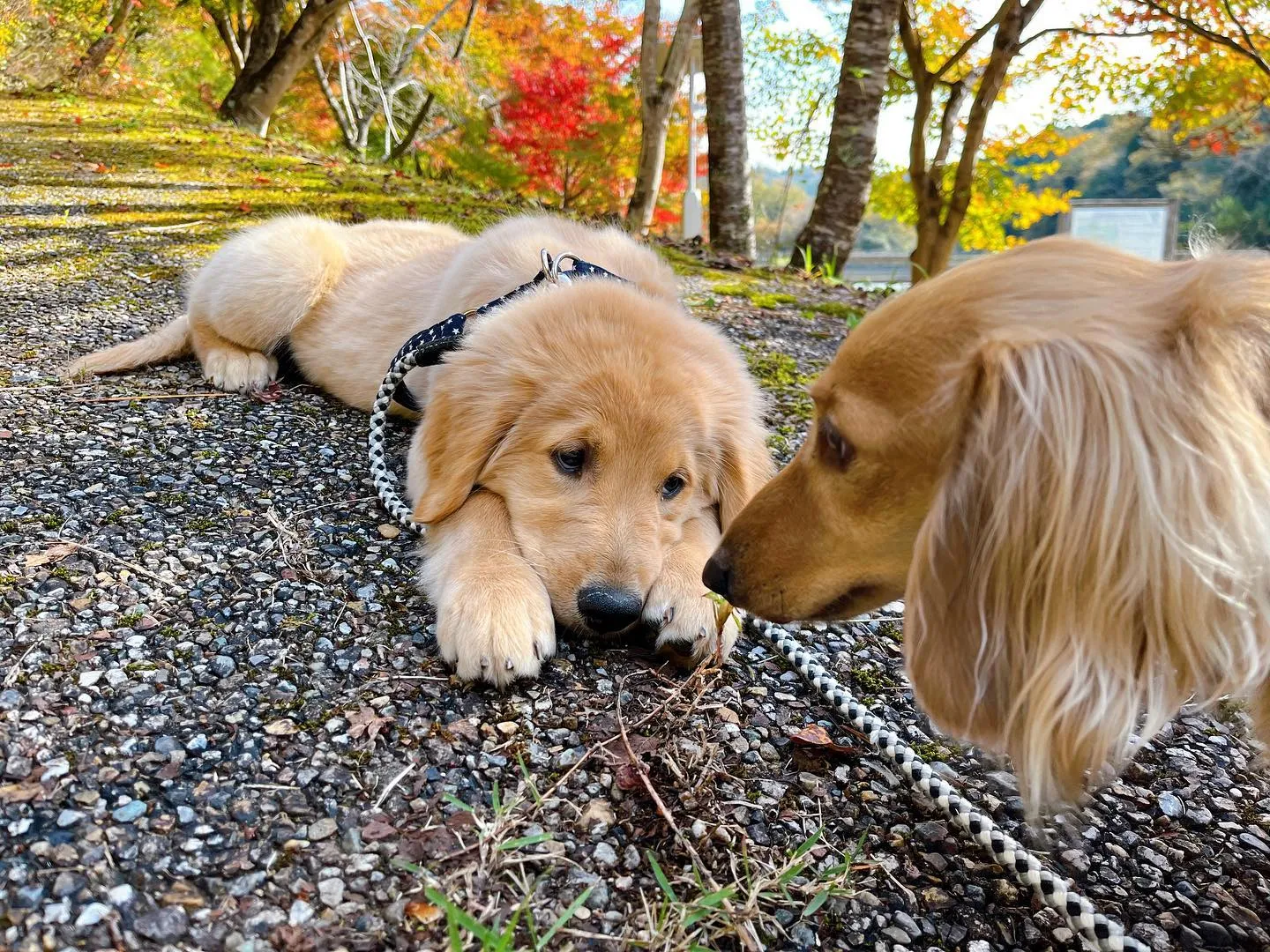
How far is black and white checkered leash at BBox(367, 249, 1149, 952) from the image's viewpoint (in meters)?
1.56

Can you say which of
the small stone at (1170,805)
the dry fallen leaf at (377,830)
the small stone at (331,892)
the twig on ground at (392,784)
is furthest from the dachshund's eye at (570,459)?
the small stone at (1170,805)

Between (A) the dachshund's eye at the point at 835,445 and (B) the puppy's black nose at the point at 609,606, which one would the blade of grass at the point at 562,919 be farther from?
(A) the dachshund's eye at the point at 835,445

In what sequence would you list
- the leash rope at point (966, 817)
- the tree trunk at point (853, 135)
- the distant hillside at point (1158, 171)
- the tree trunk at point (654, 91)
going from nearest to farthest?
1. the leash rope at point (966, 817)
2. the tree trunk at point (853, 135)
3. the tree trunk at point (654, 91)
4. the distant hillside at point (1158, 171)

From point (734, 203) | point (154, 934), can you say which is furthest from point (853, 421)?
point (734, 203)

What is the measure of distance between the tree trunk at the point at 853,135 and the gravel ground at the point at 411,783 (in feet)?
20.3

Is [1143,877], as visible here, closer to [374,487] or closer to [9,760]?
[9,760]

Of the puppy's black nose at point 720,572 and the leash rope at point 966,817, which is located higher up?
the puppy's black nose at point 720,572

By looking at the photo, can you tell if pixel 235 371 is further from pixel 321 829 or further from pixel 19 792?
pixel 321 829

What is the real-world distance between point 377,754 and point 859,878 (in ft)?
3.18

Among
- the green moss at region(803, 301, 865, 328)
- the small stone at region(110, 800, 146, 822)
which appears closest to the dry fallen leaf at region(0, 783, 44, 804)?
the small stone at region(110, 800, 146, 822)

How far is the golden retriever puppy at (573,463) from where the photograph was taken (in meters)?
2.21

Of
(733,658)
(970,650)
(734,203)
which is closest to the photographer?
(970,650)

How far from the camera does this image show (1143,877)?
1.77 meters

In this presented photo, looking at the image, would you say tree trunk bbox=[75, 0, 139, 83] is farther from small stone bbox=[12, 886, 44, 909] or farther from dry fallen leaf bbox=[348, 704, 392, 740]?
A: small stone bbox=[12, 886, 44, 909]
